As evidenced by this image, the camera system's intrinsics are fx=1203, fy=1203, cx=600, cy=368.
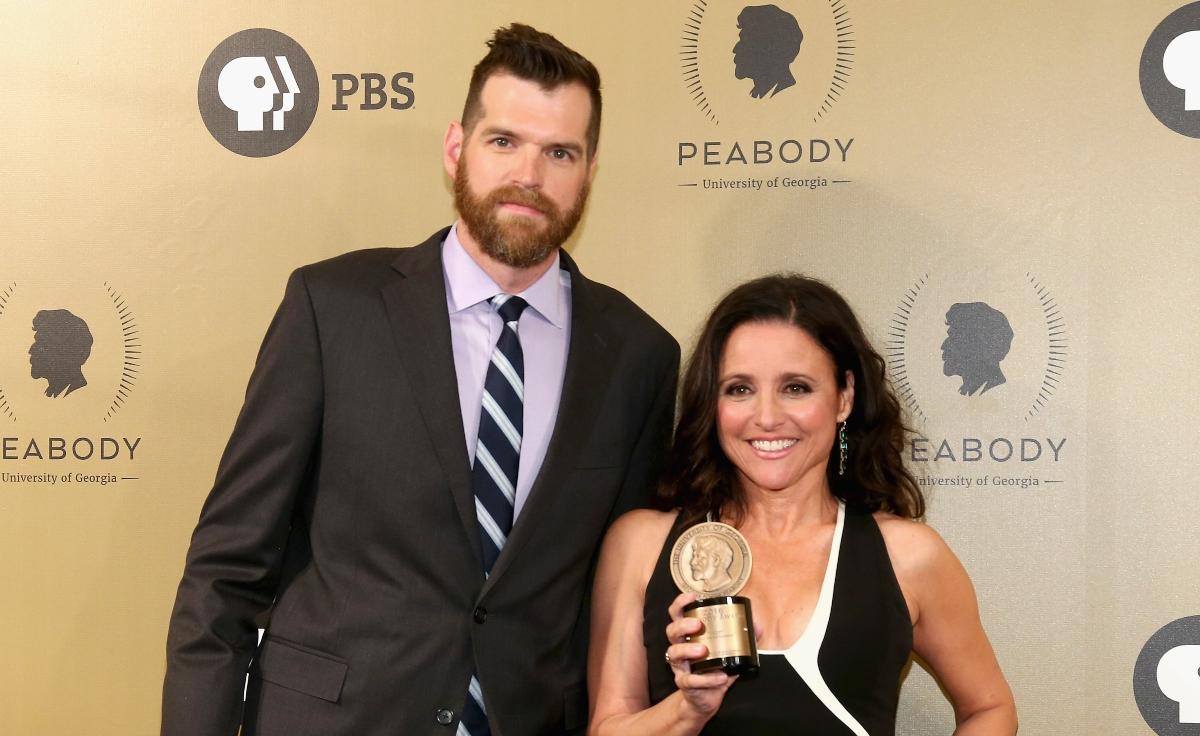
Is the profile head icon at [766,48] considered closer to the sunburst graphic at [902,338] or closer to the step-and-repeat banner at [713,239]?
the step-and-repeat banner at [713,239]

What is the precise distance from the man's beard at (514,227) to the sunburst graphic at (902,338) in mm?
1175

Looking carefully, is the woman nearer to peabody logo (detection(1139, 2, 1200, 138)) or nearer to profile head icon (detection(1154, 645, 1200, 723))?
profile head icon (detection(1154, 645, 1200, 723))

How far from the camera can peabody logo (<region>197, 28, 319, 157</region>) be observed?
3.65 metres

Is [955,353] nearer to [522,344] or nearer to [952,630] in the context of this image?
[952,630]

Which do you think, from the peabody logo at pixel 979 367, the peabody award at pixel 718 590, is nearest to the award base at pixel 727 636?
the peabody award at pixel 718 590

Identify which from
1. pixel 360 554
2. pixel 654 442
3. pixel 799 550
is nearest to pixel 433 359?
pixel 360 554

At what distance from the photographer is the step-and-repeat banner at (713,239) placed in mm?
3244

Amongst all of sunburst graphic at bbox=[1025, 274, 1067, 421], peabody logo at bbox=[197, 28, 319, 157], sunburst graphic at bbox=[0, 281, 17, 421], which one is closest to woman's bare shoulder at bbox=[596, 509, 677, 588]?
sunburst graphic at bbox=[1025, 274, 1067, 421]

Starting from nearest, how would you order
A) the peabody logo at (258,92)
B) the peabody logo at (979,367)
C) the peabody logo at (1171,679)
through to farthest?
the peabody logo at (1171,679)
the peabody logo at (979,367)
the peabody logo at (258,92)

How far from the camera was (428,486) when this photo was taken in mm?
2461

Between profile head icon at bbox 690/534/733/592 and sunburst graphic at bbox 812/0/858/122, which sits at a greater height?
sunburst graphic at bbox 812/0/858/122

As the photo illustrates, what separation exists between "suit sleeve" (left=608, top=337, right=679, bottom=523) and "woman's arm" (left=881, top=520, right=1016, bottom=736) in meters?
0.57

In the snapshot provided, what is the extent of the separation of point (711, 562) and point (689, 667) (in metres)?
0.22

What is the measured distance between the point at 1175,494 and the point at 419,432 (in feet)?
6.70
